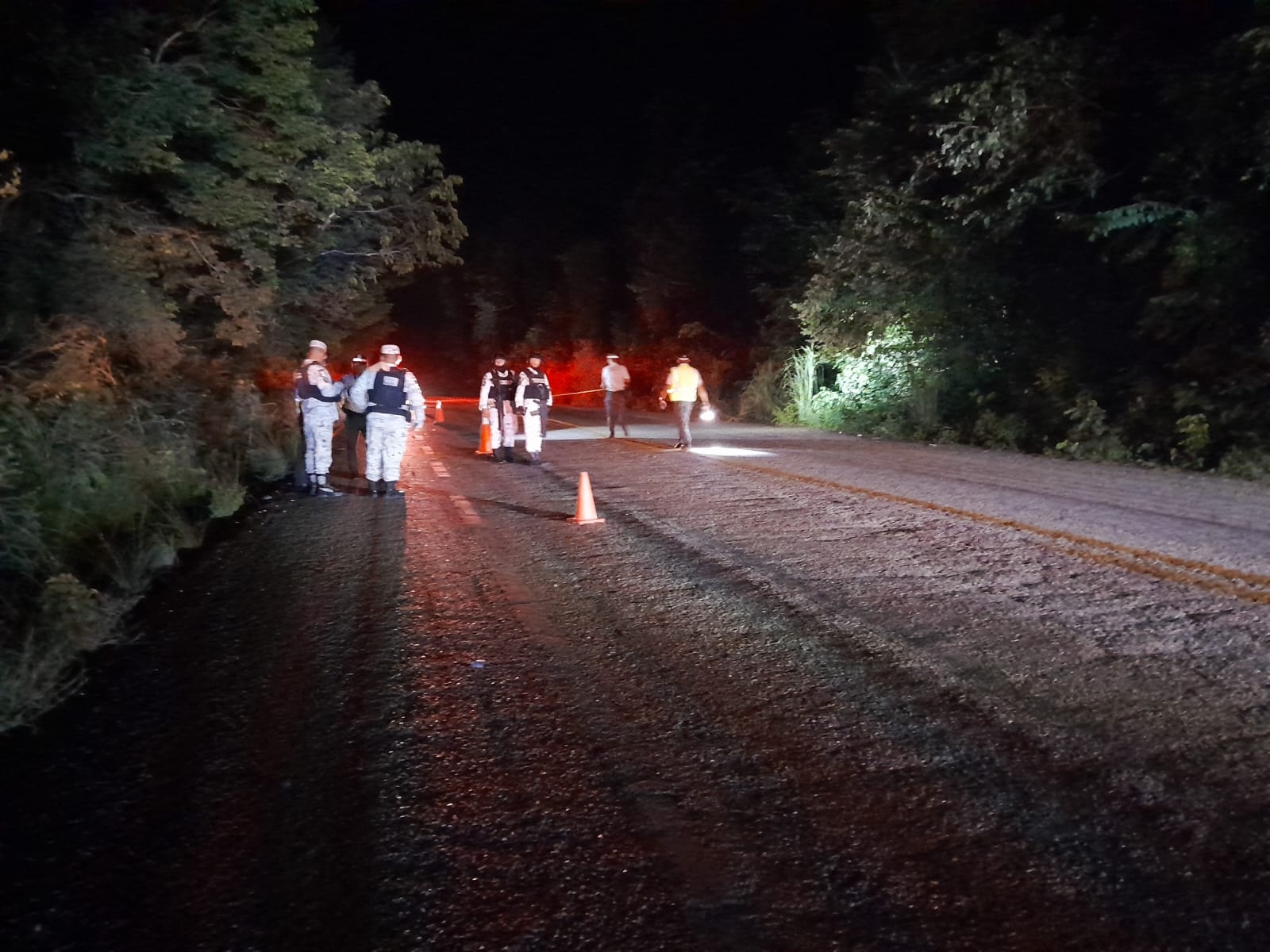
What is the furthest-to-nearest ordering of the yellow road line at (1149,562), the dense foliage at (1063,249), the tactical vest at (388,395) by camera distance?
the dense foliage at (1063,249), the tactical vest at (388,395), the yellow road line at (1149,562)

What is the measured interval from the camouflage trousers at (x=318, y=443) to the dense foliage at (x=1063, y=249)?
12.2m

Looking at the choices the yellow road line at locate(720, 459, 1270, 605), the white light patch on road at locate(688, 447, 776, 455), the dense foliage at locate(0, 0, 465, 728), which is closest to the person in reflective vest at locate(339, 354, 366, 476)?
the dense foliage at locate(0, 0, 465, 728)

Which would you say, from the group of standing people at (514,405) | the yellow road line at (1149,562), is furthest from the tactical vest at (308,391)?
the yellow road line at (1149,562)

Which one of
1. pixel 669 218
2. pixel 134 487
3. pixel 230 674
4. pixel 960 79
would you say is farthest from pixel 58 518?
pixel 669 218

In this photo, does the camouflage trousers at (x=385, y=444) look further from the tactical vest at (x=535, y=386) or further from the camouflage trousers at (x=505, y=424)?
the camouflage trousers at (x=505, y=424)

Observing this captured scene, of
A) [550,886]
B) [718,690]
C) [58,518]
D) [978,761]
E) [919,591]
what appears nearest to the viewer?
[550,886]

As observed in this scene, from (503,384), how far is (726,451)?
13.9 ft

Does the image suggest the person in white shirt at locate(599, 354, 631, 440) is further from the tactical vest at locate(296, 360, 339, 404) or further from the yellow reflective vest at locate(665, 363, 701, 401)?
the tactical vest at locate(296, 360, 339, 404)

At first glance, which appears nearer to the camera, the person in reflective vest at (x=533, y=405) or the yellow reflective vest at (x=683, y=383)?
the person in reflective vest at (x=533, y=405)

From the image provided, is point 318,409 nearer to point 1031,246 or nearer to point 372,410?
point 372,410

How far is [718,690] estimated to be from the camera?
529 cm

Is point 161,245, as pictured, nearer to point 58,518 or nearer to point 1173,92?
point 58,518

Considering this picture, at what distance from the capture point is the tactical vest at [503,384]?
56.5 feet

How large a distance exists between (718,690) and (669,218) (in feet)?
131
